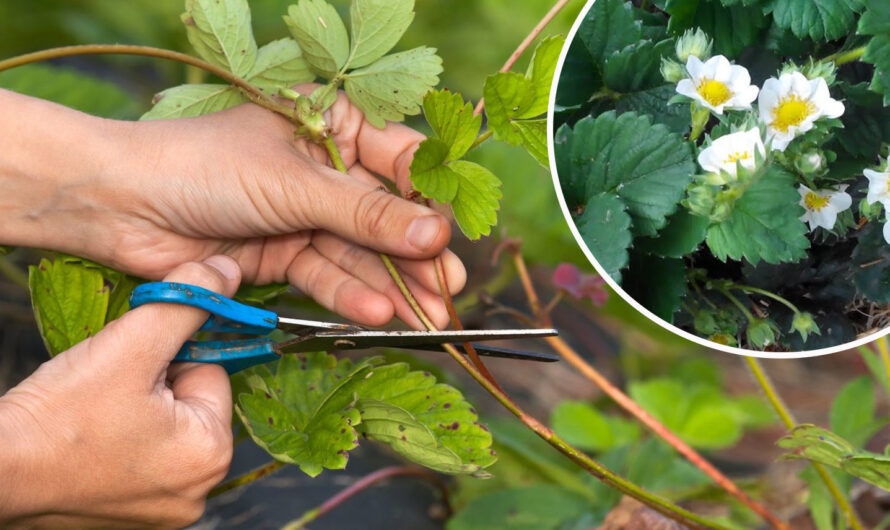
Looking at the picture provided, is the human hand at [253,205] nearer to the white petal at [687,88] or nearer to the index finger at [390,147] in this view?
the index finger at [390,147]

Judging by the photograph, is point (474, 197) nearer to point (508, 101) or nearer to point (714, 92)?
point (508, 101)

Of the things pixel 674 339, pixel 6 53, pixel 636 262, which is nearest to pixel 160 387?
pixel 636 262

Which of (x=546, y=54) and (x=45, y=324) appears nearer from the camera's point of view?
(x=546, y=54)

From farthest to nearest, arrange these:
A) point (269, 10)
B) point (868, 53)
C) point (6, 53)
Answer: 1. point (6, 53)
2. point (269, 10)
3. point (868, 53)

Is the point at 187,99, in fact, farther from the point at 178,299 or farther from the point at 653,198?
the point at 653,198

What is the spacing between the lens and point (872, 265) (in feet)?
2.45

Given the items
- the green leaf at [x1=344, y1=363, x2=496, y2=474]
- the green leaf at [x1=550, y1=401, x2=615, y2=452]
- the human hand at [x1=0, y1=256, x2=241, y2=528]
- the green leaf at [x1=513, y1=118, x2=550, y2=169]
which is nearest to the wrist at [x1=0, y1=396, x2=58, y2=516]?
the human hand at [x1=0, y1=256, x2=241, y2=528]

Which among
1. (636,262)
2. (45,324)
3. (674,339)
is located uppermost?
(636,262)

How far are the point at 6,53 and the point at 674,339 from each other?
4.68 feet

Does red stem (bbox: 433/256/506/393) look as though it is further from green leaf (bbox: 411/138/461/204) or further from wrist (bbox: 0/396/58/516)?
wrist (bbox: 0/396/58/516)

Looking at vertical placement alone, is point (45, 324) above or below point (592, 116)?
below

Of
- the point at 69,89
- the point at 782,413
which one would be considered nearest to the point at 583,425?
the point at 782,413

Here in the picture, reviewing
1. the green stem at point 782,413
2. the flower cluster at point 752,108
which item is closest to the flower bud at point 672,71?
the flower cluster at point 752,108

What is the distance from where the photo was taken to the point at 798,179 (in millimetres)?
723
